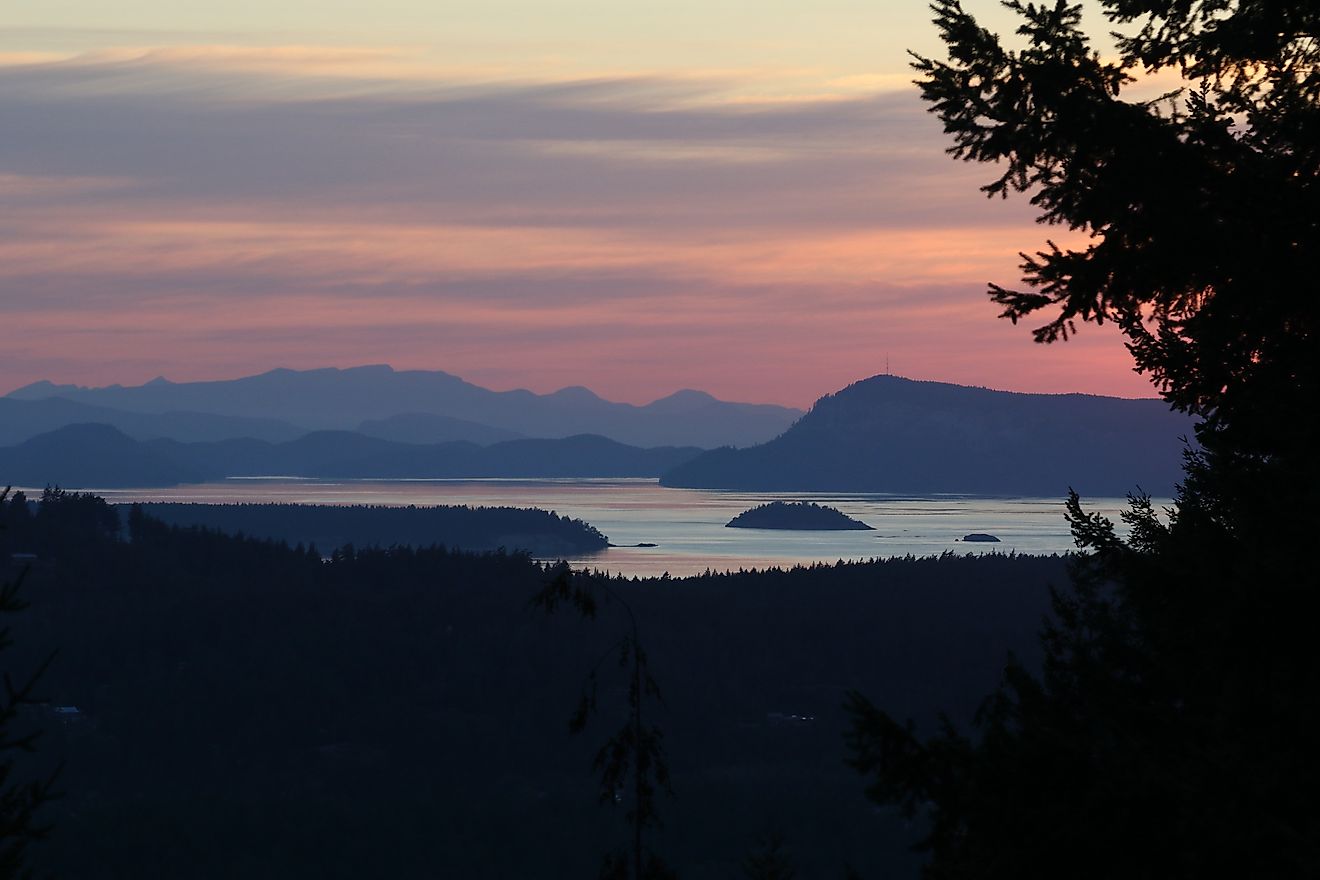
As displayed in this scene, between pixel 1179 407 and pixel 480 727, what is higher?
pixel 1179 407

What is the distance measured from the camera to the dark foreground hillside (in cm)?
13612

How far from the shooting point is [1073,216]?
10.9 metres

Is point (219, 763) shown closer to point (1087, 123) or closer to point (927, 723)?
point (927, 723)

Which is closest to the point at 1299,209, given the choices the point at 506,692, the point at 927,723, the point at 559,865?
the point at 559,865

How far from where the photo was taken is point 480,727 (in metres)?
177

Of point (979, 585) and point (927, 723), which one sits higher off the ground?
point (979, 585)

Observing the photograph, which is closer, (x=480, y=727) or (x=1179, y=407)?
(x=1179, y=407)

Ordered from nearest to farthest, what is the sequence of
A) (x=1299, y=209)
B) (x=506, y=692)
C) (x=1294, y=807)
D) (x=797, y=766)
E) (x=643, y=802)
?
1. (x=1294, y=807)
2. (x=1299, y=209)
3. (x=643, y=802)
4. (x=797, y=766)
5. (x=506, y=692)

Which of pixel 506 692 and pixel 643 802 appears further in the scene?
pixel 506 692

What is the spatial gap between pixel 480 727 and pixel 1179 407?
559 ft

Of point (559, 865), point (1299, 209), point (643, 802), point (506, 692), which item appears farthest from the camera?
point (506, 692)

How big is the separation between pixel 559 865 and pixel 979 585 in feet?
259

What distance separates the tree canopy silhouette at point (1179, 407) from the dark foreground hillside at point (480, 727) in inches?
4711

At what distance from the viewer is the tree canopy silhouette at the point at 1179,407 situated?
923 cm
